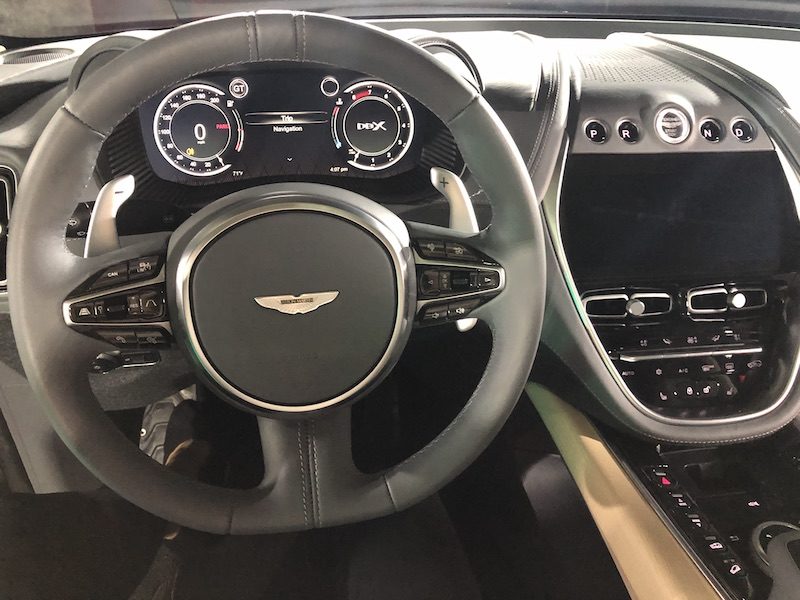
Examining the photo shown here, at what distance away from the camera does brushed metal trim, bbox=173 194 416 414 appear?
2.66 feet

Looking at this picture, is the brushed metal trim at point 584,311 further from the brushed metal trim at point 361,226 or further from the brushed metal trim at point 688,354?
the brushed metal trim at point 361,226

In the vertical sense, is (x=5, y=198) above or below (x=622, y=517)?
above

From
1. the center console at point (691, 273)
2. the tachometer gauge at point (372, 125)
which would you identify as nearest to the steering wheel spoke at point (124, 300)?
the tachometer gauge at point (372, 125)

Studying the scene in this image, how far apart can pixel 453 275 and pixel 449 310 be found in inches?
1.8

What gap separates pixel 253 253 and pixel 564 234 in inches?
23.6

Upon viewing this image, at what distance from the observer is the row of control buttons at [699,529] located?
3.19 ft

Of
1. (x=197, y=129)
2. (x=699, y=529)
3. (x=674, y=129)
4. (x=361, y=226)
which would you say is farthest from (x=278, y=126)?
(x=699, y=529)

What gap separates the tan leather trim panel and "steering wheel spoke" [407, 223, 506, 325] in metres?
0.48

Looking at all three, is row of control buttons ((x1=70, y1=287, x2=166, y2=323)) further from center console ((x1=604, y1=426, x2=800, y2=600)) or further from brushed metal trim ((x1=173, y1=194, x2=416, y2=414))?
center console ((x1=604, y1=426, x2=800, y2=600))

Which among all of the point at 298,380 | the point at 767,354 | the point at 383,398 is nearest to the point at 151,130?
the point at 298,380

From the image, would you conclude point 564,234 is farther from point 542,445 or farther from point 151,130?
point 151,130

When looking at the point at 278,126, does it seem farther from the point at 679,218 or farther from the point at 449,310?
the point at 679,218

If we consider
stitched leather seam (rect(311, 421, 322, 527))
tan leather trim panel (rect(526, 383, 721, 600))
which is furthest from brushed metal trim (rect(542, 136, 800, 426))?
stitched leather seam (rect(311, 421, 322, 527))

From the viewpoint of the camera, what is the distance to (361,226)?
83cm
